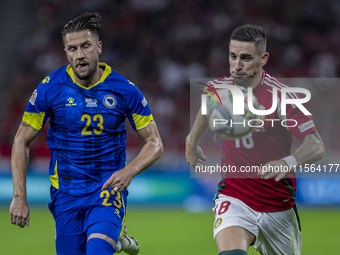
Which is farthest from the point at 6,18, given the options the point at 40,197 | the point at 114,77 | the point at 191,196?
the point at 114,77

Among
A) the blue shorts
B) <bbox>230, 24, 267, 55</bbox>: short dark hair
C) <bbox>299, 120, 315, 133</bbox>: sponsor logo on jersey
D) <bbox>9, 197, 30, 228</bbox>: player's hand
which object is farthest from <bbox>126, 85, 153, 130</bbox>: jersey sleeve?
<bbox>299, 120, 315, 133</bbox>: sponsor logo on jersey

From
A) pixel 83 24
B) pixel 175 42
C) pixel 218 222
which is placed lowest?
pixel 218 222

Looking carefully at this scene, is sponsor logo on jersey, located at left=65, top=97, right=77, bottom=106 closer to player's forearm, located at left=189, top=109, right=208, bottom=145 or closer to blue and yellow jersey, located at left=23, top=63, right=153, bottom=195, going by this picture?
blue and yellow jersey, located at left=23, top=63, right=153, bottom=195

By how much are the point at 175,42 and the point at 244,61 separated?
1104cm

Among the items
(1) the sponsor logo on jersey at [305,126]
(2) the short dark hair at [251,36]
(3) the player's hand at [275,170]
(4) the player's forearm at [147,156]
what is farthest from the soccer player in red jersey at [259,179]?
(4) the player's forearm at [147,156]

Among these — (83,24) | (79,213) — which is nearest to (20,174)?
(79,213)

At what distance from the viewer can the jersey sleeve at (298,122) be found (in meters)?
3.93

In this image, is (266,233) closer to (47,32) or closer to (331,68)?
(331,68)

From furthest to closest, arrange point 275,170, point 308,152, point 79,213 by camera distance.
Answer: point 79,213
point 308,152
point 275,170

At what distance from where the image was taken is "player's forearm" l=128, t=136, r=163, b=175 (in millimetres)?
4062

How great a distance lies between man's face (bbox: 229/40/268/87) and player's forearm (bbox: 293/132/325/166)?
2.40 ft

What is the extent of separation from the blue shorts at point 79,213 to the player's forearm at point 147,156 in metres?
0.31

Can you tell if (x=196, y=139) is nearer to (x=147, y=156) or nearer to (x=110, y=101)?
(x=147, y=156)

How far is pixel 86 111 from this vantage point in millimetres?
4219
